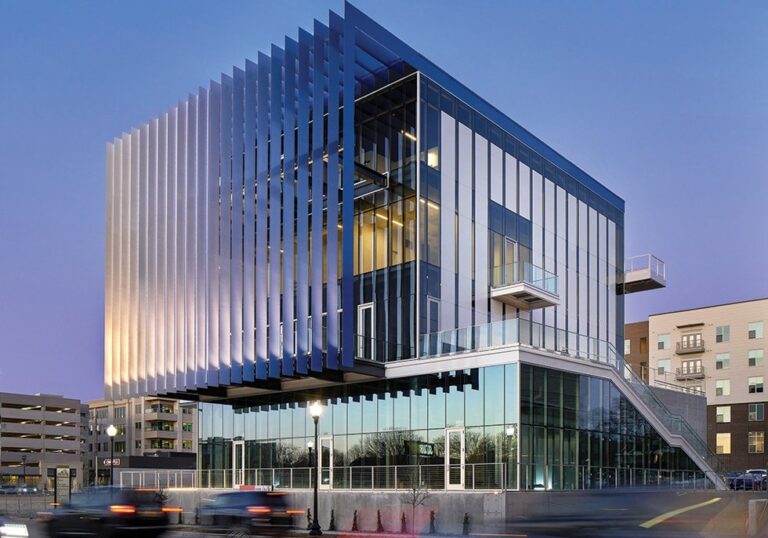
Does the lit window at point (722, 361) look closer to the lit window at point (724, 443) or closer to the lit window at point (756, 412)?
the lit window at point (756, 412)

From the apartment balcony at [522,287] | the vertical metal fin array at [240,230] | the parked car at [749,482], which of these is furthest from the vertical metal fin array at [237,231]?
the parked car at [749,482]

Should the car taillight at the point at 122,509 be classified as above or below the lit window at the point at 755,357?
below

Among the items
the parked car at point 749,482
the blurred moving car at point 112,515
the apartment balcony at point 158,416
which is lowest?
the apartment balcony at point 158,416

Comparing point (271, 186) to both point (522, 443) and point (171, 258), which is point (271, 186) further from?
point (522, 443)

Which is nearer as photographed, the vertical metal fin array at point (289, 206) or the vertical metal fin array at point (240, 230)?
the vertical metal fin array at point (240, 230)

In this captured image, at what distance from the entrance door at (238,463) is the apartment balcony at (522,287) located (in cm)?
1649

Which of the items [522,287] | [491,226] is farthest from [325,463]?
[491,226]

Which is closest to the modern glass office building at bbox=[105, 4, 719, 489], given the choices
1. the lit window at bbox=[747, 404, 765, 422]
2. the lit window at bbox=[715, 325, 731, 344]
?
the lit window at bbox=[747, 404, 765, 422]

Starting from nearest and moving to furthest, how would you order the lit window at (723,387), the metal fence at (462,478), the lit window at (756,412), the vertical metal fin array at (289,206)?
the metal fence at (462,478) → the vertical metal fin array at (289,206) → the lit window at (756,412) → the lit window at (723,387)

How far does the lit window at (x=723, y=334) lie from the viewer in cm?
10494

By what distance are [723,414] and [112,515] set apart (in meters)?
95.3

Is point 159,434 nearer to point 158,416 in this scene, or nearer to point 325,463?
point 158,416

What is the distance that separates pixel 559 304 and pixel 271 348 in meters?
17.2

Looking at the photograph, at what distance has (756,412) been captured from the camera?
100875 millimetres
